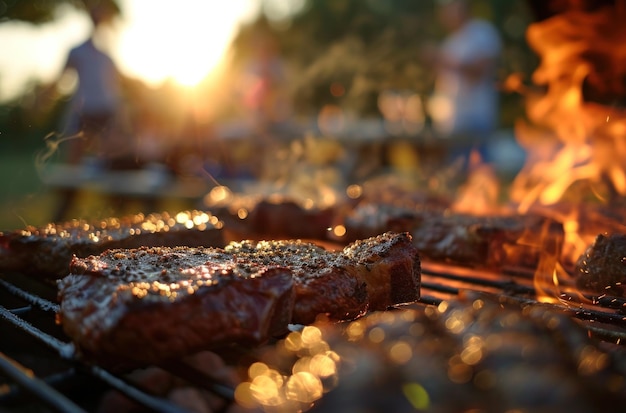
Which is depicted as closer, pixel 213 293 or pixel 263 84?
pixel 213 293

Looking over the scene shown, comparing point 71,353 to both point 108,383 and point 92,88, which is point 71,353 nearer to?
point 108,383

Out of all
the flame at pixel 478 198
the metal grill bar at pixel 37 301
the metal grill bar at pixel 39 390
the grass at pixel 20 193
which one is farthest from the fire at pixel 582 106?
the grass at pixel 20 193

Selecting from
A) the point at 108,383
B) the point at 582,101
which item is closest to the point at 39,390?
the point at 108,383

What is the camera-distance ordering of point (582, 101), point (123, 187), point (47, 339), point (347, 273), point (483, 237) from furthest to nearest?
point (123, 187) → point (582, 101) → point (483, 237) → point (347, 273) → point (47, 339)

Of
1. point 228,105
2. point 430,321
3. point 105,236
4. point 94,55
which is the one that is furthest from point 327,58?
point 228,105

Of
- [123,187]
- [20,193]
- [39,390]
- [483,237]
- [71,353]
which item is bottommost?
[39,390]

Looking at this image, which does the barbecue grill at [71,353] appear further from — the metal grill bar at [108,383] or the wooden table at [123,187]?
the wooden table at [123,187]
